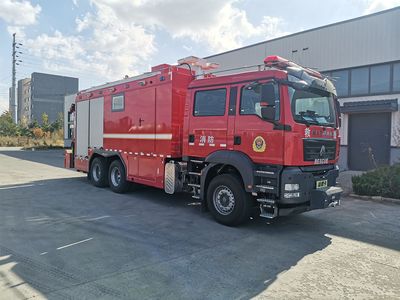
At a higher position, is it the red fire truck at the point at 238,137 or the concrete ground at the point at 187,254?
the red fire truck at the point at 238,137

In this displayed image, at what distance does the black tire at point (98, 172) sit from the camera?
35.6 feet

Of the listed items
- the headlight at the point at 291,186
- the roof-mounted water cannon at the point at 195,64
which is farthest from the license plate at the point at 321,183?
the roof-mounted water cannon at the point at 195,64

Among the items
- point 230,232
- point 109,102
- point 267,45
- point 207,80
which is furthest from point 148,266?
point 267,45

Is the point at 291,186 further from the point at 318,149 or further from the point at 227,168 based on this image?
the point at 227,168

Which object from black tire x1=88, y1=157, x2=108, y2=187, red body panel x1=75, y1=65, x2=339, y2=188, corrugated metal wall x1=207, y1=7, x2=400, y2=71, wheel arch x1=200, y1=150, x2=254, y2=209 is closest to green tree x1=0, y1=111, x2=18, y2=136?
corrugated metal wall x1=207, y1=7, x2=400, y2=71

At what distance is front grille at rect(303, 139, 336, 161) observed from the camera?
6.18m

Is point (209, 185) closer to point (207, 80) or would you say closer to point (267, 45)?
point (207, 80)

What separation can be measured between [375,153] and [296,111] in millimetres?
10958

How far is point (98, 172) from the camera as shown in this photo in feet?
36.5

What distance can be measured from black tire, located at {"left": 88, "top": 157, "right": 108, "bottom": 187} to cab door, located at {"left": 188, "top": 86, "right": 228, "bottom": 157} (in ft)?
14.1

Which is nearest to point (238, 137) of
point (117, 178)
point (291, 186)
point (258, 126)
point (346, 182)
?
point (258, 126)

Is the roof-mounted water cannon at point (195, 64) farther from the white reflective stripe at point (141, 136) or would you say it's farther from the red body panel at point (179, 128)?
the white reflective stripe at point (141, 136)

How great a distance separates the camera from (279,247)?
5484 millimetres

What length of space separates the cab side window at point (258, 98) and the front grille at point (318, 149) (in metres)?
0.84
